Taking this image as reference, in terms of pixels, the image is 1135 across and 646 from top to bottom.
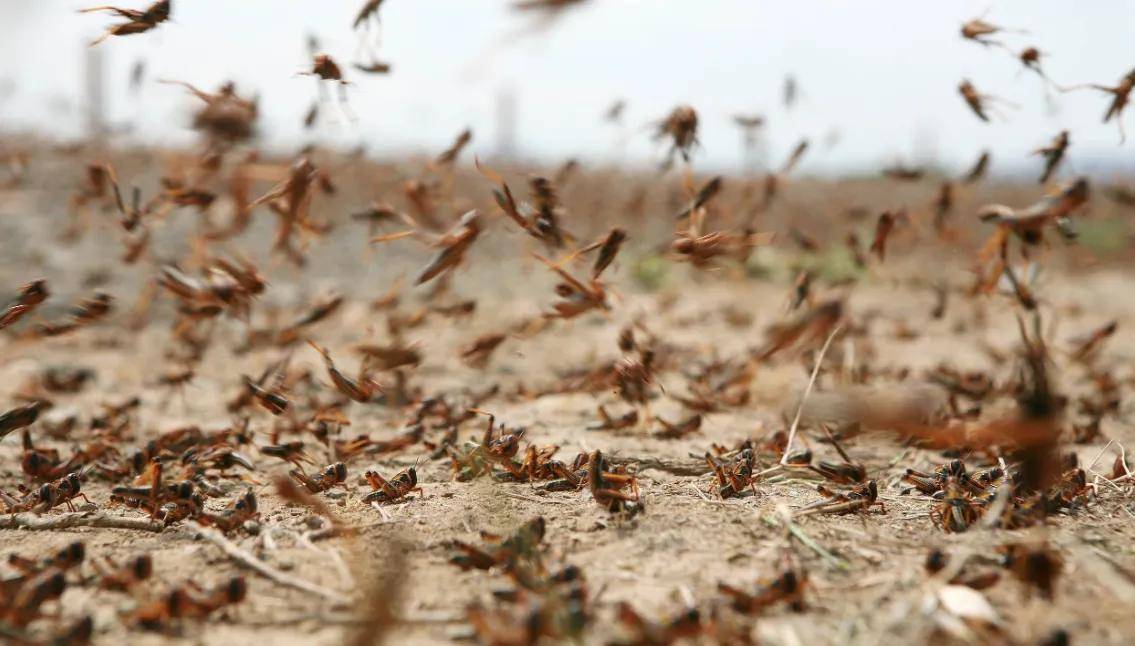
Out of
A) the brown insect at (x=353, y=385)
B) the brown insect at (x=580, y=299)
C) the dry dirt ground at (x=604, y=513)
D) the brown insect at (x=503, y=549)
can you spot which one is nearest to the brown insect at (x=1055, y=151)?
the dry dirt ground at (x=604, y=513)

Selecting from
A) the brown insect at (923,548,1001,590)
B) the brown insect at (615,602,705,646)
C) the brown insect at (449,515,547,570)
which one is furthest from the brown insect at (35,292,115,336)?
the brown insect at (923,548,1001,590)

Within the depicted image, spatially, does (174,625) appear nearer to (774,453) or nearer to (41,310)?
(774,453)

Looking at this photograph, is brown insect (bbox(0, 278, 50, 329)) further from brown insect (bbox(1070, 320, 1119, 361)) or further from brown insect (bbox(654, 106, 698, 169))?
brown insect (bbox(1070, 320, 1119, 361))

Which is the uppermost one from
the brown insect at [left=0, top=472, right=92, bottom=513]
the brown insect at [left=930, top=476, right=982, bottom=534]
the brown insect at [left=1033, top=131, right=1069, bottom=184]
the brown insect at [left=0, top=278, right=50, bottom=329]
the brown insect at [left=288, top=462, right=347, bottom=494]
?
the brown insect at [left=1033, top=131, right=1069, bottom=184]

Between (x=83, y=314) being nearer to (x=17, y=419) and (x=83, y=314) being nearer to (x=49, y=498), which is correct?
(x=17, y=419)

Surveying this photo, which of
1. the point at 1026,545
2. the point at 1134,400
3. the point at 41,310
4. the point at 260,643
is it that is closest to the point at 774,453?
the point at 1026,545

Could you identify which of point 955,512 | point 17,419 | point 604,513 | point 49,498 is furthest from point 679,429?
point 17,419

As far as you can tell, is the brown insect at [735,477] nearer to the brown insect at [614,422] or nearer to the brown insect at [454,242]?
the brown insect at [614,422]

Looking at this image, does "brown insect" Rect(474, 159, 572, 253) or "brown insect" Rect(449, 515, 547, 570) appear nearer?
"brown insect" Rect(449, 515, 547, 570)
